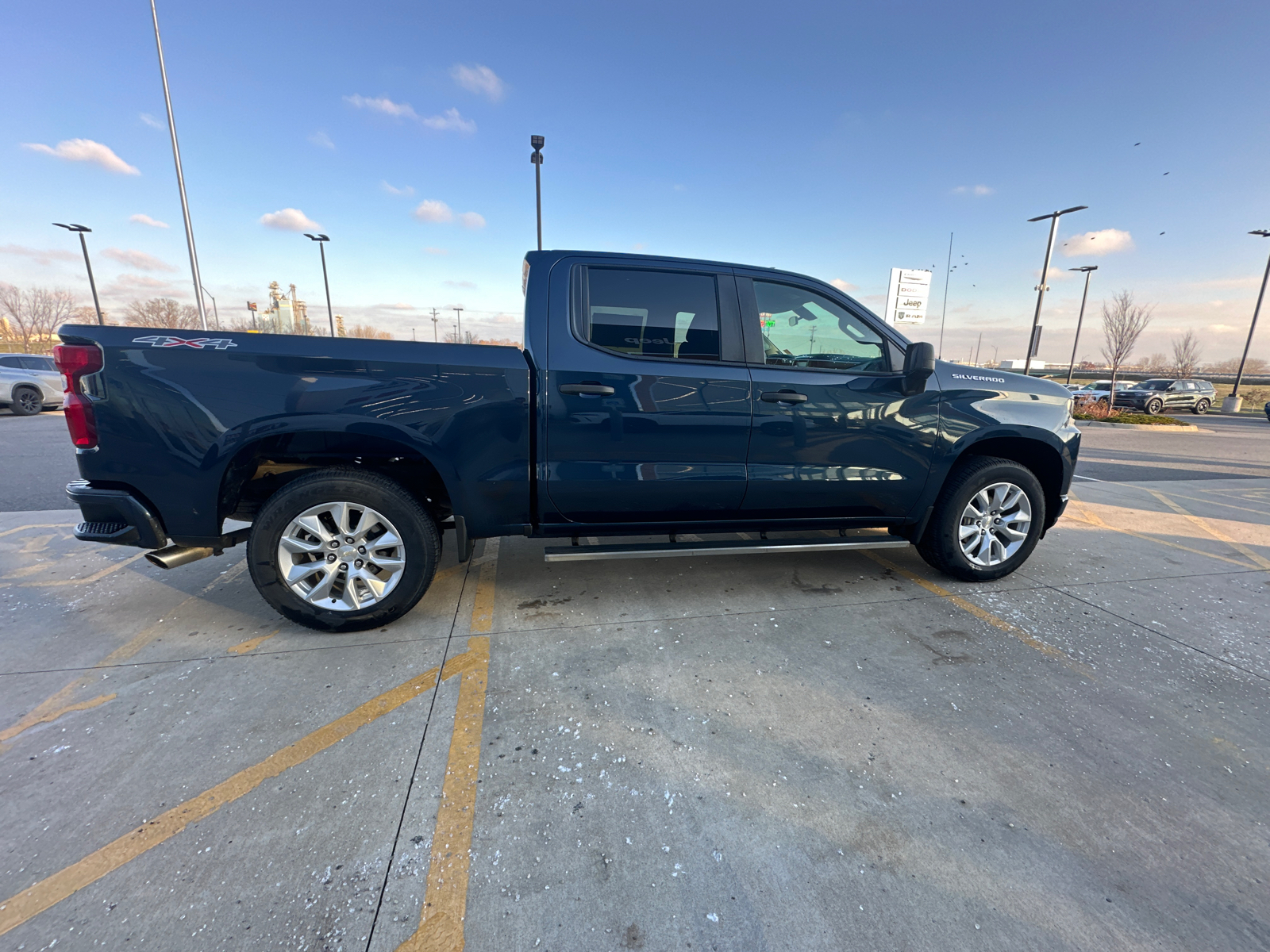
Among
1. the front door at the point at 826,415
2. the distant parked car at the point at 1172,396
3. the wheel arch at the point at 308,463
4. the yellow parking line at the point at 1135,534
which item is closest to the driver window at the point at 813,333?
the front door at the point at 826,415

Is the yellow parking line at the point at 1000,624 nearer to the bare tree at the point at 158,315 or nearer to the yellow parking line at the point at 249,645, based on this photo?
the yellow parking line at the point at 249,645

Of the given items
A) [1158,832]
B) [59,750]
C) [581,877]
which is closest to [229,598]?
[59,750]

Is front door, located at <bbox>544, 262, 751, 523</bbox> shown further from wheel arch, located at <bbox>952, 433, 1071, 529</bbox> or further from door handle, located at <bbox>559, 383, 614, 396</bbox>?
wheel arch, located at <bbox>952, 433, 1071, 529</bbox>

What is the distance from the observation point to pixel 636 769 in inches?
80.9

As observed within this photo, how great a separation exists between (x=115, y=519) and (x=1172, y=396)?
121 feet

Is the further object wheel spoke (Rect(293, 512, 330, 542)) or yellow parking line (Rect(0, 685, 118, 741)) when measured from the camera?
wheel spoke (Rect(293, 512, 330, 542))

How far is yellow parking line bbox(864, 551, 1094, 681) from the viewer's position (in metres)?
2.88

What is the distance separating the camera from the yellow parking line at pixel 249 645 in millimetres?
2826

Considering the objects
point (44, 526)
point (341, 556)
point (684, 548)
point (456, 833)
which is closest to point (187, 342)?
point (341, 556)

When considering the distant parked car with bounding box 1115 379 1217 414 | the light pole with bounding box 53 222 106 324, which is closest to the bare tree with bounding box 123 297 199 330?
the light pole with bounding box 53 222 106 324

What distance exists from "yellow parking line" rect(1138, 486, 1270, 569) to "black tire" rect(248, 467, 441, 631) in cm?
629

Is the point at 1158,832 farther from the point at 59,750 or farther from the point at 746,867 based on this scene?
the point at 59,750

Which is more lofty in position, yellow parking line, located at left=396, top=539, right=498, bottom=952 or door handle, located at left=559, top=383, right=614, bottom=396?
door handle, located at left=559, top=383, right=614, bottom=396

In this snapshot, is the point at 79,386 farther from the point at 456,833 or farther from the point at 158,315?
the point at 158,315
